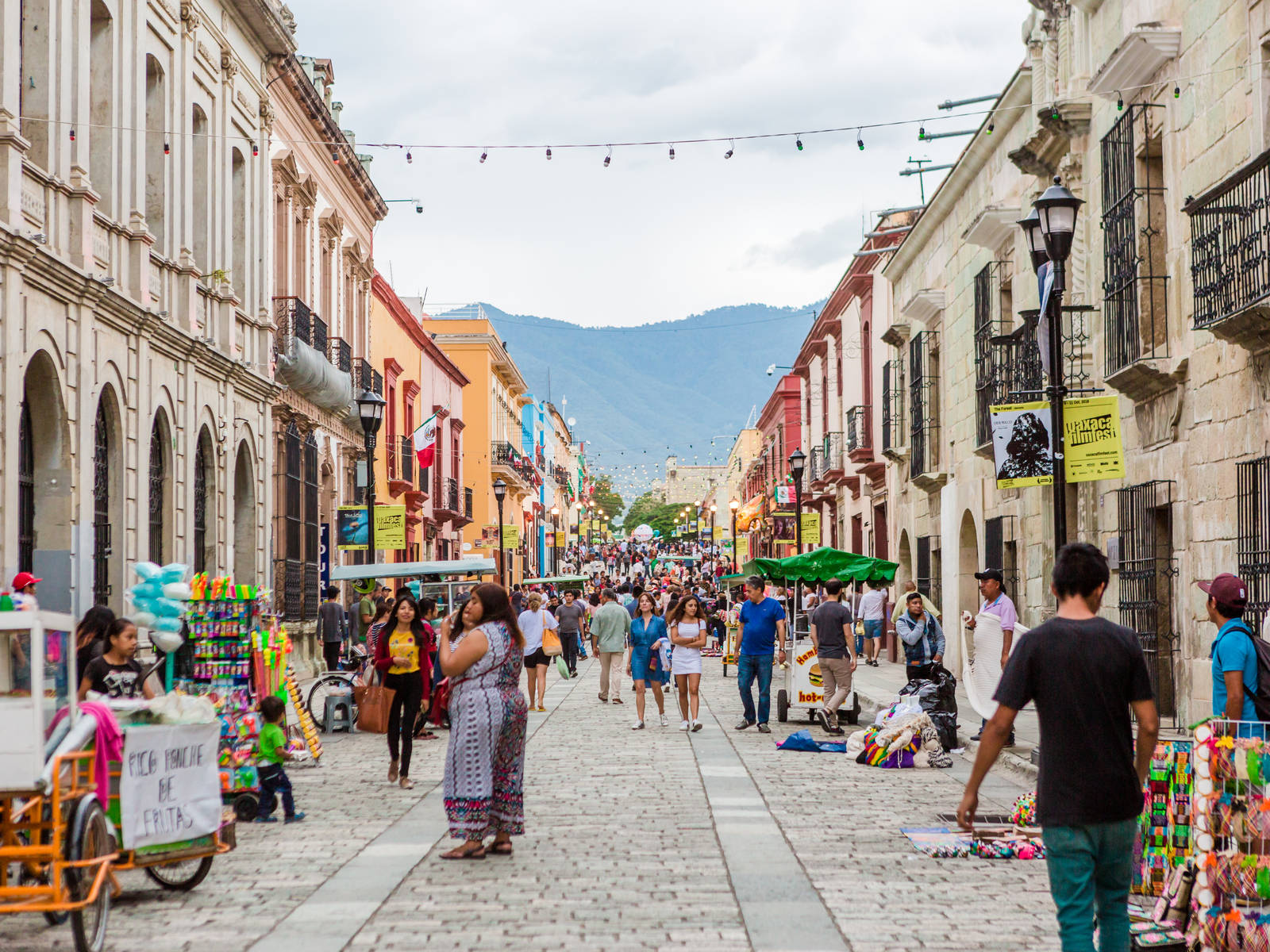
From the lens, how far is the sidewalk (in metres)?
13.4

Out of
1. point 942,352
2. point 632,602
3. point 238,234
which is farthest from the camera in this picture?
point 632,602

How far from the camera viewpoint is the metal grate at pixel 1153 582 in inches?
559

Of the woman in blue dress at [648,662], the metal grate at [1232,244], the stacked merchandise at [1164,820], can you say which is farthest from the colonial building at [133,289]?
the stacked merchandise at [1164,820]

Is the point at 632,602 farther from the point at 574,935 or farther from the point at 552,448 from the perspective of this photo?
the point at 552,448

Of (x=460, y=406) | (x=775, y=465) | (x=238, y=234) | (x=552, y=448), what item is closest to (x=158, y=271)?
(x=238, y=234)

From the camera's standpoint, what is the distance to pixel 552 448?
10388cm

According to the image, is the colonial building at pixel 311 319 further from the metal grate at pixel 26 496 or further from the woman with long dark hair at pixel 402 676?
the woman with long dark hair at pixel 402 676

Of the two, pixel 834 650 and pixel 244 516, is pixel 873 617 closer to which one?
pixel 244 516

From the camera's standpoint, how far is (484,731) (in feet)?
29.9

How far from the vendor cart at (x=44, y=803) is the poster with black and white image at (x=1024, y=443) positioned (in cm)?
852

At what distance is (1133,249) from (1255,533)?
3945 millimetres

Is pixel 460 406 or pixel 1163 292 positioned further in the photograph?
pixel 460 406

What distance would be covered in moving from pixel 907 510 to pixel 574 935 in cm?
2401

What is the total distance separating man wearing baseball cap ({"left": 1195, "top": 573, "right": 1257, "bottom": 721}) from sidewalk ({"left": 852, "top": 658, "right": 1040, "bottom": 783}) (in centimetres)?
107
